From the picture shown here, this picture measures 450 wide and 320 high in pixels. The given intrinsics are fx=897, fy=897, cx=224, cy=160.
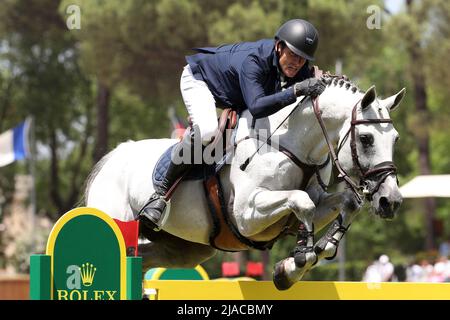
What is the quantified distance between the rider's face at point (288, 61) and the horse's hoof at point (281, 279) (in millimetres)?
1159

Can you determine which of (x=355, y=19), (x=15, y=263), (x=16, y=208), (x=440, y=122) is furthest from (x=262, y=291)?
(x=16, y=208)

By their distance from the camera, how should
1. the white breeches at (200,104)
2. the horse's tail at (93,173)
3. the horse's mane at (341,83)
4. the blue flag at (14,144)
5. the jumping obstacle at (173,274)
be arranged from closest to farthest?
the horse's mane at (341,83)
the white breeches at (200,104)
the horse's tail at (93,173)
the jumping obstacle at (173,274)
the blue flag at (14,144)

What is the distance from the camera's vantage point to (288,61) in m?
5.29

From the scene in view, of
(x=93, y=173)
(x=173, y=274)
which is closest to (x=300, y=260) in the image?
(x=93, y=173)

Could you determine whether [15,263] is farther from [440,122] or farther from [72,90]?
[440,122]

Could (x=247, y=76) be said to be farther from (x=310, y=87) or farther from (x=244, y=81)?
(x=310, y=87)

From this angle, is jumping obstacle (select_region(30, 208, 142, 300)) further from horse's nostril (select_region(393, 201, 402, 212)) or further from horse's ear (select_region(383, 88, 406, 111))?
horse's ear (select_region(383, 88, 406, 111))

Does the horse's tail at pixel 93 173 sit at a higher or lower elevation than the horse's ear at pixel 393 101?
lower

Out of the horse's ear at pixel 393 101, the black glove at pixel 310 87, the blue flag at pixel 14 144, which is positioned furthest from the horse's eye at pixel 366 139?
the blue flag at pixel 14 144

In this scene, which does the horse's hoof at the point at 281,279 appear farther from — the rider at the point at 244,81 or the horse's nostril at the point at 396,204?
the rider at the point at 244,81

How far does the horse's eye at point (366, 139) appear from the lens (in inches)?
197

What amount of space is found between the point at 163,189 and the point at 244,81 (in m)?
0.95

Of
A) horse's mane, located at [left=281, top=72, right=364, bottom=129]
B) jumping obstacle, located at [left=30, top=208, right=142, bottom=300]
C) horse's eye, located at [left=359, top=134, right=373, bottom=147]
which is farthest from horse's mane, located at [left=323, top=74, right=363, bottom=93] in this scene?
jumping obstacle, located at [left=30, top=208, right=142, bottom=300]
